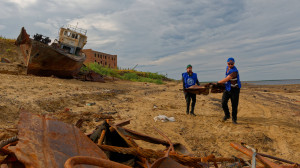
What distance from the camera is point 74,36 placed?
17.5 m

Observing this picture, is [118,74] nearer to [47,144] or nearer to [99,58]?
[99,58]

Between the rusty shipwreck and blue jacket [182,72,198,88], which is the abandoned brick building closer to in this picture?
the rusty shipwreck

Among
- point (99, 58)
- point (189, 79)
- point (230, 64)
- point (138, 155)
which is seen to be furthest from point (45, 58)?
point (99, 58)

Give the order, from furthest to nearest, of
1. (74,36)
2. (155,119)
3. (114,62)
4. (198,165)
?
(114,62) → (74,36) → (155,119) → (198,165)

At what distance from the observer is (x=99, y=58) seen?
43.0 metres

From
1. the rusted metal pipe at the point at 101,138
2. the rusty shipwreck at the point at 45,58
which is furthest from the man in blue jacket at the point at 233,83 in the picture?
the rusty shipwreck at the point at 45,58

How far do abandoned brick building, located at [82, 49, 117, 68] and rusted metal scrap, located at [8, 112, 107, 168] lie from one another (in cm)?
4103

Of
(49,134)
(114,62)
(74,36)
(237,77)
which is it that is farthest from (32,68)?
(114,62)

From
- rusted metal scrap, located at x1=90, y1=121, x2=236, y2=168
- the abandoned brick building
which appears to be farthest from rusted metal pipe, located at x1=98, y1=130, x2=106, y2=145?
the abandoned brick building

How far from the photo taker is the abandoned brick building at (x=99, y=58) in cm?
4050

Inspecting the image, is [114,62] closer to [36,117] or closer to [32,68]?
[32,68]

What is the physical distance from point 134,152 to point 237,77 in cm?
449

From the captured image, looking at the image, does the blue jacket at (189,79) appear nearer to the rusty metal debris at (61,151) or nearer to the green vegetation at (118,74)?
the rusty metal debris at (61,151)

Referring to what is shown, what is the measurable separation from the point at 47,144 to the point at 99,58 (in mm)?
44163
